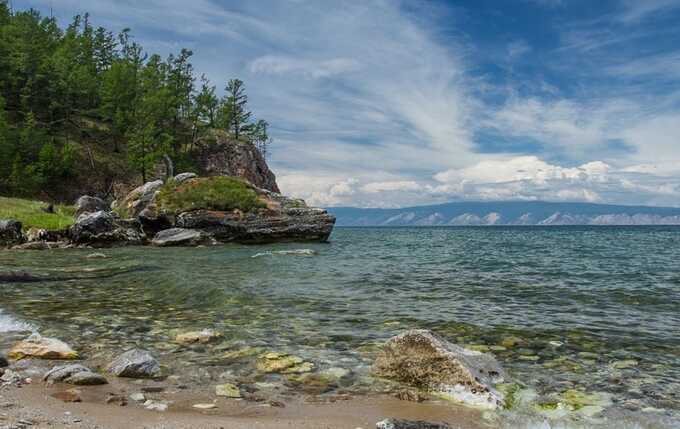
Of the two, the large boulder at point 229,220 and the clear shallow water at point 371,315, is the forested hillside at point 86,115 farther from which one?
the clear shallow water at point 371,315

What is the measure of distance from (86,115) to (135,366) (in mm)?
94134

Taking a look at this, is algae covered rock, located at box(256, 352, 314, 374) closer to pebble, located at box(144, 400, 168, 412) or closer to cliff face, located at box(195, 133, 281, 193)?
pebble, located at box(144, 400, 168, 412)

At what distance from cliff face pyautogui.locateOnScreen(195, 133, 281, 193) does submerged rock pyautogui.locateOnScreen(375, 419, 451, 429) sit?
9171 cm

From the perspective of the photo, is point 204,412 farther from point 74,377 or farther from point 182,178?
point 182,178

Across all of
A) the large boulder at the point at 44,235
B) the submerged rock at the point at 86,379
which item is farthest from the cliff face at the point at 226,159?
the submerged rock at the point at 86,379

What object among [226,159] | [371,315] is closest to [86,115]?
[226,159]

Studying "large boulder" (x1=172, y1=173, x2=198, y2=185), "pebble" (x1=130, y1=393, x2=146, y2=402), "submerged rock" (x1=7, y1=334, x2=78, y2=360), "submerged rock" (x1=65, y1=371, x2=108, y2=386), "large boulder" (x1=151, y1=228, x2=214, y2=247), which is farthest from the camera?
"large boulder" (x1=172, y1=173, x2=198, y2=185)

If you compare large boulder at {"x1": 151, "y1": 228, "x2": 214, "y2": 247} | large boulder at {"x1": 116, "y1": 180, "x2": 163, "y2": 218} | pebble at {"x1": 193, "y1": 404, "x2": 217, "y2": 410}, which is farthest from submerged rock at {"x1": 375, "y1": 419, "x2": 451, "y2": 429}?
large boulder at {"x1": 116, "y1": 180, "x2": 163, "y2": 218}

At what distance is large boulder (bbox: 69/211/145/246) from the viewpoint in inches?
1491

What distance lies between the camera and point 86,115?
88.2 meters

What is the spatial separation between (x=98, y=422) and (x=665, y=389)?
7.92 m

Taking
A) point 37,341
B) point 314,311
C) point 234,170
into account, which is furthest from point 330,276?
point 234,170

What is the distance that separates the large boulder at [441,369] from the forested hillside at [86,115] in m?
64.6

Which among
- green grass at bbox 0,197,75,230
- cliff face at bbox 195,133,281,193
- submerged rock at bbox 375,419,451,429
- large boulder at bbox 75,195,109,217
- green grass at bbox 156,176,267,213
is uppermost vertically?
cliff face at bbox 195,133,281,193
